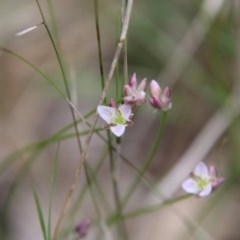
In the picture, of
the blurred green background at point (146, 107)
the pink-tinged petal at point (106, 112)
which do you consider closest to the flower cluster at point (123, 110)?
the pink-tinged petal at point (106, 112)

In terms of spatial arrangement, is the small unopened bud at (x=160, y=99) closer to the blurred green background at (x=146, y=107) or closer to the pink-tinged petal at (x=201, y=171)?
the pink-tinged petal at (x=201, y=171)

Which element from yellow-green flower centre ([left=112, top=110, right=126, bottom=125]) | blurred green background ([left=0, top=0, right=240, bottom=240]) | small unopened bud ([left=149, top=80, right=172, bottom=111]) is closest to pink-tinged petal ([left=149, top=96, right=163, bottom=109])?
small unopened bud ([left=149, top=80, right=172, bottom=111])

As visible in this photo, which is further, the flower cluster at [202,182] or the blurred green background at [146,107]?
the blurred green background at [146,107]

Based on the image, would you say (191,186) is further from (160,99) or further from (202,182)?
(160,99)

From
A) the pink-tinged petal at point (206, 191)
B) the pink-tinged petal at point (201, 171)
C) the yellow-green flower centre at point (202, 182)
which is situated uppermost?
the pink-tinged petal at point (201, 171)

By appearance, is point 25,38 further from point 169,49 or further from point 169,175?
point 169,175

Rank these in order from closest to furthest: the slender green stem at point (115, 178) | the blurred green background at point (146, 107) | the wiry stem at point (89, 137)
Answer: the wiry stem at point (89, 137), the slender green stem at point (115, 178), the blurred green background at point (146, 107)

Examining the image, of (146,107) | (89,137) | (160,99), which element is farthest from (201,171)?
(146,107)
